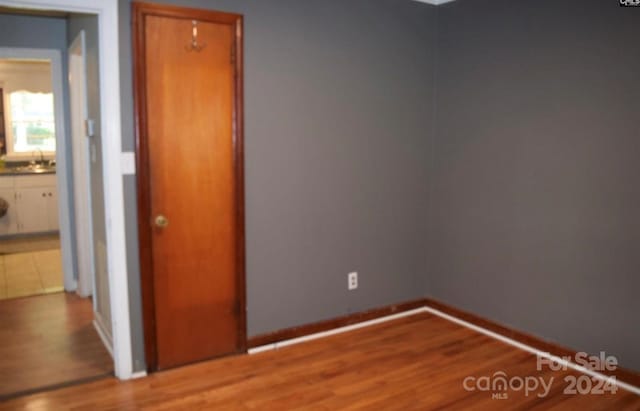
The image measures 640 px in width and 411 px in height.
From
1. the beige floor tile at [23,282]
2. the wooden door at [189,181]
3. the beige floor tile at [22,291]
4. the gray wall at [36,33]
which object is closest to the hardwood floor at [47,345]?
the beige floor tile at [22,291]

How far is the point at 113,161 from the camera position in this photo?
2.78 m

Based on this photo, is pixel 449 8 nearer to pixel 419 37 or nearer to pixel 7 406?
pixel 419 37

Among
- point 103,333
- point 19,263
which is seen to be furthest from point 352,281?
point 19,263

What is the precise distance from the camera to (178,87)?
2930 mm

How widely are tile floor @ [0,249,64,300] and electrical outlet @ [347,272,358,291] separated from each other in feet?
9.17

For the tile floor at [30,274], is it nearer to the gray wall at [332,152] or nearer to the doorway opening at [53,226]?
the doorway opening at [53,226]

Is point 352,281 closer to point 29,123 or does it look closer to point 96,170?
point 96,170

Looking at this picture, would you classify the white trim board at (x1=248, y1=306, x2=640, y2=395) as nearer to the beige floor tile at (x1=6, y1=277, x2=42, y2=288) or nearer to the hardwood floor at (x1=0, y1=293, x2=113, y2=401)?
the hardwood floor at (x1=0, y1=293, x2=113, y2=401)

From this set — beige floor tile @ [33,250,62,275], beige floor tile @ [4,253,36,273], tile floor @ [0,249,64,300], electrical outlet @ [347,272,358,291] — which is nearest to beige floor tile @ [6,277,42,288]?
tile floor @ [0,249,64,300]

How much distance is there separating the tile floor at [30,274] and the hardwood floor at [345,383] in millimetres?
2225

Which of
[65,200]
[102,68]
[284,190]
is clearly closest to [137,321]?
[284,190]

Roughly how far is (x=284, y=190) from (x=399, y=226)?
1.05 metres

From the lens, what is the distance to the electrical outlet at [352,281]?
372 cm

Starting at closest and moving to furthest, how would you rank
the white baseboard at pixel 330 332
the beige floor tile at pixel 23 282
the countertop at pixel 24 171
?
the white baseboard at pixel 330 332, the beige floor tile at pixel 23 282, the countertop at pixel 24 171
